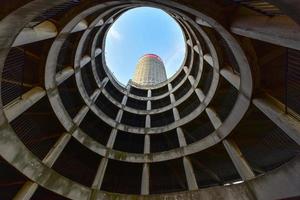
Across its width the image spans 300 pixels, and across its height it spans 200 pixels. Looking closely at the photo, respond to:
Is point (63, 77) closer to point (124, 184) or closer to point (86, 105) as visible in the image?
point (86, 105)

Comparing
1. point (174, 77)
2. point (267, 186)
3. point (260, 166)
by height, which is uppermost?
point (174, 77)

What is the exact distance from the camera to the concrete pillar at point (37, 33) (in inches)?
301

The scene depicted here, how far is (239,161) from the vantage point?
38.8ft

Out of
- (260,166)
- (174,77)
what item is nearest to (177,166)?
(260,166)

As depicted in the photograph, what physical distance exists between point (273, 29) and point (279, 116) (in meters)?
4.20

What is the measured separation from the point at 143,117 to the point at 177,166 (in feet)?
20.2

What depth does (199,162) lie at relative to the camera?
1570 centimetres

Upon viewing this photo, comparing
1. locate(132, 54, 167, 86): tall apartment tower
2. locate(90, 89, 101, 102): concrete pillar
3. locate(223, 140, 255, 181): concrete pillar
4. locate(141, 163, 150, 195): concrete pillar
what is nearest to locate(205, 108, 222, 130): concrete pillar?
locate(223, 140, 255, 181): concrete pillar

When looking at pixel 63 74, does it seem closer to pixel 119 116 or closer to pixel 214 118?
pixel 119 116

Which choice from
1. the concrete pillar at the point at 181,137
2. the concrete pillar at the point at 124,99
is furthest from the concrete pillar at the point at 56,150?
the concrete pillar at the point at 124,99

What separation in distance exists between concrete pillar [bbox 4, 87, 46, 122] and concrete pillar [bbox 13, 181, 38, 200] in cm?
282

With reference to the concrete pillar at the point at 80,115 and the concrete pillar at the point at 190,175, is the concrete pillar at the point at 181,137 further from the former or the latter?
the concrete pillar at the point at 80,115

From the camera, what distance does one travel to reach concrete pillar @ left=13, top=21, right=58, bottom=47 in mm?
7656

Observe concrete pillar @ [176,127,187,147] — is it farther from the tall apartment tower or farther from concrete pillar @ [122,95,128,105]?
the tall apartment tower
